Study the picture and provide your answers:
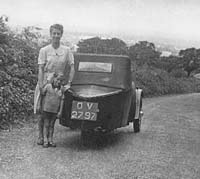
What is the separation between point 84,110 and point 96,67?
135cm

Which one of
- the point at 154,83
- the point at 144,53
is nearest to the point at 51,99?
the point at 154,83

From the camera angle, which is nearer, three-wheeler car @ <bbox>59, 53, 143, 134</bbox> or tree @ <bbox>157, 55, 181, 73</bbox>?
three-wheeler car @ <bbox>59, 53, 143, 134</bbox>

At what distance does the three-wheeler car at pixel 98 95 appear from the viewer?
24.9ft

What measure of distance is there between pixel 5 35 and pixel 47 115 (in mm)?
4470

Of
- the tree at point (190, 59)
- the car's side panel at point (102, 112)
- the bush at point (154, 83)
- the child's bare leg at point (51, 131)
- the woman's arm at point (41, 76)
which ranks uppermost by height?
the woman's arm at point (41, 76)

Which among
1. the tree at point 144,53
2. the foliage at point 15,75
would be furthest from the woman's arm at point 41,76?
the tree at point 144,53

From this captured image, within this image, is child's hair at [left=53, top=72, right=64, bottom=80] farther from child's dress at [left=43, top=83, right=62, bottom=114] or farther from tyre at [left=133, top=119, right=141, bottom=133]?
tyre at [left=133, top=119, right=141, bottom=133]

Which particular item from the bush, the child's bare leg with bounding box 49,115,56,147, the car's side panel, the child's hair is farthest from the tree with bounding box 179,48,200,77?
the child's hair

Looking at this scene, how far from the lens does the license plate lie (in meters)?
7.53

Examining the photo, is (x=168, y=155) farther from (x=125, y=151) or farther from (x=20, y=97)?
(x=20, y=97)

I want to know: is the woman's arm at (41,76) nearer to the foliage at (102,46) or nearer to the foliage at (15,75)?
the foliage at (15,75)

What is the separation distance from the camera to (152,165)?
274 inches

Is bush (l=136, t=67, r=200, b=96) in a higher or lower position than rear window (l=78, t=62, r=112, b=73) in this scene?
lower

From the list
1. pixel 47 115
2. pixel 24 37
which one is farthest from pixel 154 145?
pixel 24 37
